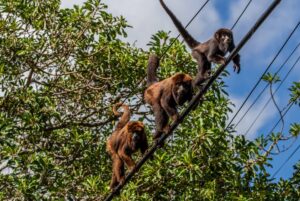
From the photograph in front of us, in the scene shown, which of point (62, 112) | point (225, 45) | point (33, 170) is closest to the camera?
point (225, 45)

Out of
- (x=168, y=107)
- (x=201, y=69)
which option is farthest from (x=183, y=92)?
(x=201, y=69)

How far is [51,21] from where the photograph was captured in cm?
1398

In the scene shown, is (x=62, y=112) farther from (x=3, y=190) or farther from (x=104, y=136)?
(x=3, y=190)

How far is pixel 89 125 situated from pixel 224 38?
16.7 feet

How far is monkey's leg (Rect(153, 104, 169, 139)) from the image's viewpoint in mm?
9227

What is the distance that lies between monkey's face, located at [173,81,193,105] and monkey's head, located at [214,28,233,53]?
679 millimetres

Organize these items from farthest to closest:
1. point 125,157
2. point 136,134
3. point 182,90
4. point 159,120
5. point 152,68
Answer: point 152,68 → point 125,157 → point 136,134 → point 159,120 → point 182,90

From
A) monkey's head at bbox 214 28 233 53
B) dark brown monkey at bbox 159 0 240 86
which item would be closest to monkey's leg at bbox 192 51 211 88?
dark brown monkey at bbox 159 0 240 86

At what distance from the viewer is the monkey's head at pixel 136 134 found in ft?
32.5

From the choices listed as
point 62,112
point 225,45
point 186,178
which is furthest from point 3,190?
point 225,45

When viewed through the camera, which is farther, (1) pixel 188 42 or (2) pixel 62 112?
(2) pixel 62 112

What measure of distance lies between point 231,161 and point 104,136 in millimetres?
2776

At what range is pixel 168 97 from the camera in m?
9.52

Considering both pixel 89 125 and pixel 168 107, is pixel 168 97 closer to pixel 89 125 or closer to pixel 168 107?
pixel 168 107
